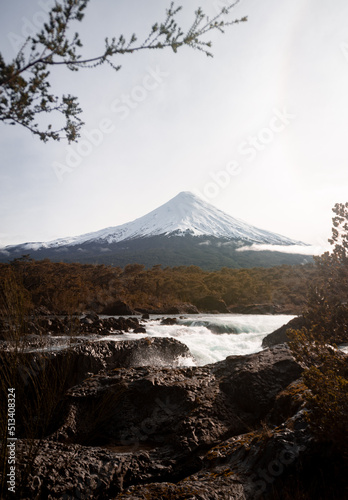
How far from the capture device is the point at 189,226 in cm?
16675

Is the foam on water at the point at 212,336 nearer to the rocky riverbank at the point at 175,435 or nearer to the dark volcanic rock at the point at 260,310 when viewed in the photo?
the rocky riverbank at the point at 175,435

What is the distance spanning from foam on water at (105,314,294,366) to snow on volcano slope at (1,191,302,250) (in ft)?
412

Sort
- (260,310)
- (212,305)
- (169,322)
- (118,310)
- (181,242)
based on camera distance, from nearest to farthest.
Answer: (169,322) < (118,310) < (260,310) < (212,305) < (181,242)

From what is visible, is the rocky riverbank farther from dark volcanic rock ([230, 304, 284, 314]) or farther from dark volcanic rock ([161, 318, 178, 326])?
dark volcanic rock ([230, 304, 284, 314])

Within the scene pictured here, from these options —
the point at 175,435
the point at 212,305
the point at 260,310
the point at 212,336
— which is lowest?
the point at 260,310

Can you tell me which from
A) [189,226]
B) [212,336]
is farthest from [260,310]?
[189,226]

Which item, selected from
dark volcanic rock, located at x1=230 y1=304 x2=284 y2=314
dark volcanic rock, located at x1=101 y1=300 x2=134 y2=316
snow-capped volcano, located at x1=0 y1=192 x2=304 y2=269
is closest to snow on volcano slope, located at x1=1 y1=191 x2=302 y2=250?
snow-capped volcano, located at x1=0 y1=192 x2=304 y2=269

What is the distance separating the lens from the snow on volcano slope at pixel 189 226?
15662cm

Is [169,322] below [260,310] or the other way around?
the other way around

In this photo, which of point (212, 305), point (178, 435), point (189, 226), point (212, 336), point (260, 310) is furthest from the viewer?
point (189, 226)

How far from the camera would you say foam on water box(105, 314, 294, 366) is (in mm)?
11289

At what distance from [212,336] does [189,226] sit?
152549 millimetres

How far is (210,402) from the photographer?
14.0 ft

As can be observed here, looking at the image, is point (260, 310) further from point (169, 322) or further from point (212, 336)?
point (212, 336)
